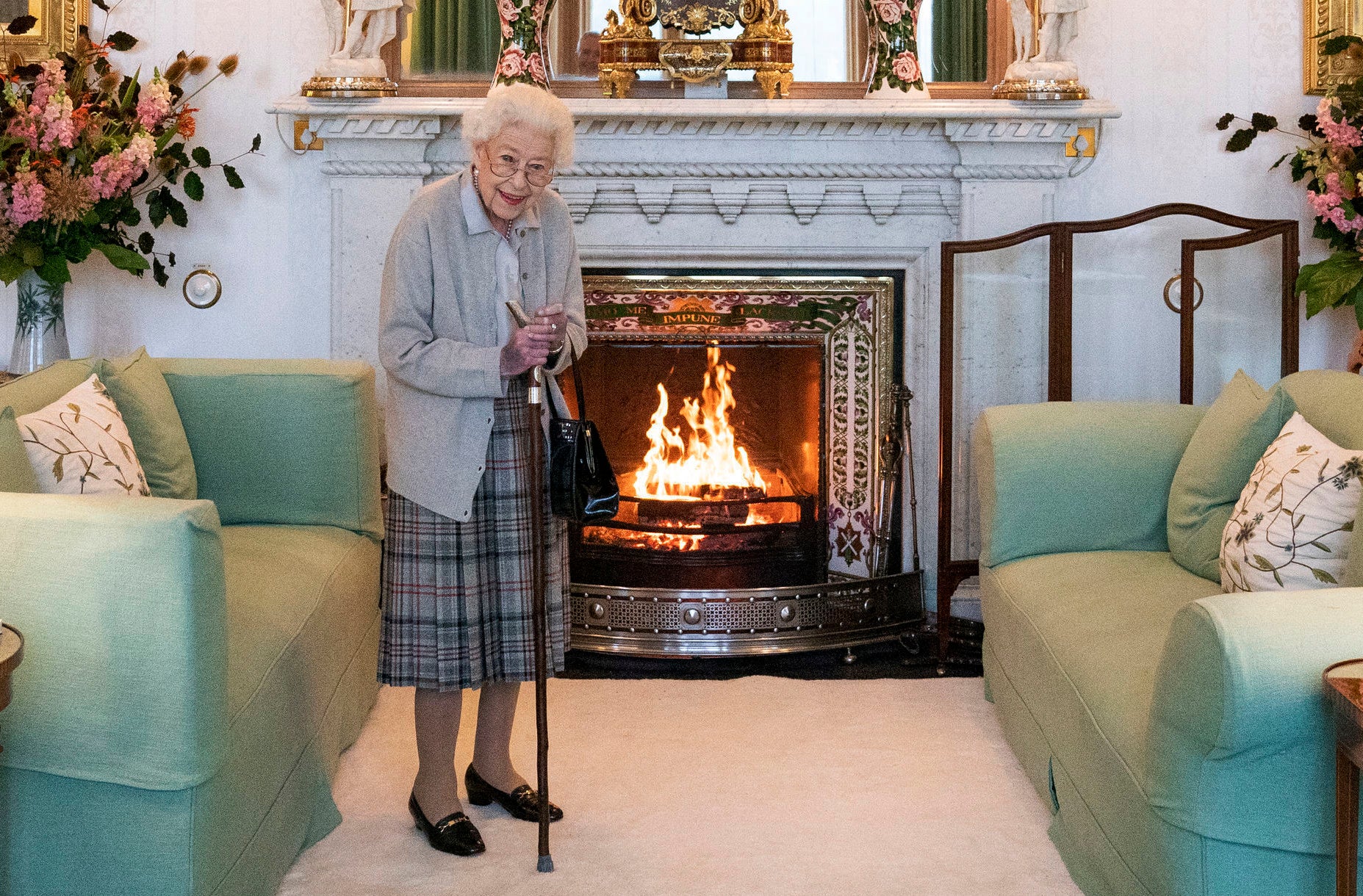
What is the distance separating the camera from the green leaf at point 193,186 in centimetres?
364

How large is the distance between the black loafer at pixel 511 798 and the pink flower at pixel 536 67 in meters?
2.00

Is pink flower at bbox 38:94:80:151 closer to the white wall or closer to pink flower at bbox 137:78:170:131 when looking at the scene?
pink flower at bbox 137:78:170:131

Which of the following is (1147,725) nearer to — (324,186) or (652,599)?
(652,599)

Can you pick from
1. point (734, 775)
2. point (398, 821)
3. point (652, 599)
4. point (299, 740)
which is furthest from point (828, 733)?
point (299, 740)

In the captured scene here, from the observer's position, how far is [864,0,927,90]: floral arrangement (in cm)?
379

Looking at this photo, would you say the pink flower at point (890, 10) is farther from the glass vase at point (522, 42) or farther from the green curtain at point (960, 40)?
the glass vase at point (522, 42)

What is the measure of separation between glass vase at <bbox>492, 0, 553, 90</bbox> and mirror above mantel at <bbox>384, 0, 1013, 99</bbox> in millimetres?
136

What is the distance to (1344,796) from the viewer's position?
1594mm

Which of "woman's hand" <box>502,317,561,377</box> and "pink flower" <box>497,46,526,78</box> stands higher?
"pink flower" <box>497,46,526,78</box>

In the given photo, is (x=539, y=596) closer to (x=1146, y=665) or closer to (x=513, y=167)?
(x=513, y=167)

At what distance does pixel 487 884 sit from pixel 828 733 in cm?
101

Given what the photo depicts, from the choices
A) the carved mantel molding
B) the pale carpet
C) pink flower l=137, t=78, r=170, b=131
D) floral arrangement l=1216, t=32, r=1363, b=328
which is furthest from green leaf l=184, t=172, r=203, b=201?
floral arrangement l=1216, t=32, r=1363, b=328

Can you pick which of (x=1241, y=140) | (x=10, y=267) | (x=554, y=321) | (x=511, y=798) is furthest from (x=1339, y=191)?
(x=10, y=267)

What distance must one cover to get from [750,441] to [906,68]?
1.20m
